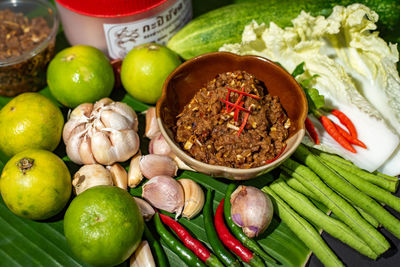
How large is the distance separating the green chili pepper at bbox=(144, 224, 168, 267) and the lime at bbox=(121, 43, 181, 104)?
1039 mm

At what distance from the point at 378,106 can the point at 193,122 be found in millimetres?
1505

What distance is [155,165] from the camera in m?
2.45

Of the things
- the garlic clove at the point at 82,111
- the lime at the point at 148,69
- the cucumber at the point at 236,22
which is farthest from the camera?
the cucumber at the point at 236,22

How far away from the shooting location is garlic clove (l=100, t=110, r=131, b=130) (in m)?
2.50

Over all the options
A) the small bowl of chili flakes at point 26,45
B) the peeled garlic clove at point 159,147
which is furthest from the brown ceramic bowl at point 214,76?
the small bowl of chili flakes at point 26,45

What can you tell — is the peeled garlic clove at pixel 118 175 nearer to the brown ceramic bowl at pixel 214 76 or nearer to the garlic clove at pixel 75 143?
the garlic clove at pixel 75 143

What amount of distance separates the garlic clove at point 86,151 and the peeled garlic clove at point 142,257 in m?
0.68

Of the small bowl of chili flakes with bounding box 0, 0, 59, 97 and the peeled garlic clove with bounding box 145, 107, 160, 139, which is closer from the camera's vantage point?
the peeled garlic clove with bounding box 145, 107, 160, 139

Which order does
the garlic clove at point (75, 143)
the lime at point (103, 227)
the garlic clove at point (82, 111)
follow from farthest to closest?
the garlic clove at point (82, 111)
the garlic clove at point (75, 143)
the lime at point (103, 227)

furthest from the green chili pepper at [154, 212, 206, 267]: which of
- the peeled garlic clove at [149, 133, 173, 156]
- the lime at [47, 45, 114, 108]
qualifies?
the lime at [47, 45, 114, 108]

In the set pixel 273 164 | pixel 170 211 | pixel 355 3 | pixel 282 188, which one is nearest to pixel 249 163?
pixel 273 164

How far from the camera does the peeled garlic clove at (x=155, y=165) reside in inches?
96.5

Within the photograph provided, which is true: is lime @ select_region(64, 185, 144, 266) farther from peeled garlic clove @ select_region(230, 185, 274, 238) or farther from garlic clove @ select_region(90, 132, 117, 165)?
peeled garlic clove @ select_region(230, 185, 274, 238)

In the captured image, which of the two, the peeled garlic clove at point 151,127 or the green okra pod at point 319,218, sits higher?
the peeled garlic clove at point 151,127
